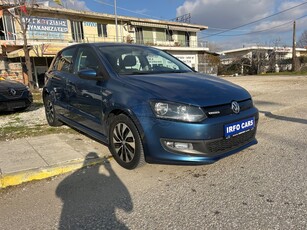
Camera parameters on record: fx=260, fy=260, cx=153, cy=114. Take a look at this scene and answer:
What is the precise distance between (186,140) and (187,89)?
661 millimetres

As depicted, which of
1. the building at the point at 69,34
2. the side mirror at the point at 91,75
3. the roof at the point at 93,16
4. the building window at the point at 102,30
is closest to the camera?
the side mirror at the point at 91,75

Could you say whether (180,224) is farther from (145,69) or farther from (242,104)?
(145,69)

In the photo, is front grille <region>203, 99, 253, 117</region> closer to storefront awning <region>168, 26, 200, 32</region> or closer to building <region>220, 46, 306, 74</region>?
storefront awning <region>168, 26, 200, 32</region>

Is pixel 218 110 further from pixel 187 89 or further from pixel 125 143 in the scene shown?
pixel 125 143

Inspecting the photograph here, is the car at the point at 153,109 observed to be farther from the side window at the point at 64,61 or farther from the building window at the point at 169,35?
the building window at the point at 169,35

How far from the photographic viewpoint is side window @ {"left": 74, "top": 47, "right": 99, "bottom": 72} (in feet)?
13.1

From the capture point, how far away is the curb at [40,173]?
3.26 meters

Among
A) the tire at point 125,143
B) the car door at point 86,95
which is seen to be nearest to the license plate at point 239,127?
the tire at point 125,143

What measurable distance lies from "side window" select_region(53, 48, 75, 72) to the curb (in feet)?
6.00

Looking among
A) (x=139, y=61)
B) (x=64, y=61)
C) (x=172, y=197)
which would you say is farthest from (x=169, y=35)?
(x=172, y=197)

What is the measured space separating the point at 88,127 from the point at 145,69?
1.32m

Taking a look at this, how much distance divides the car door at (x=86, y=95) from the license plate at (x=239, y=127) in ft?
5.83

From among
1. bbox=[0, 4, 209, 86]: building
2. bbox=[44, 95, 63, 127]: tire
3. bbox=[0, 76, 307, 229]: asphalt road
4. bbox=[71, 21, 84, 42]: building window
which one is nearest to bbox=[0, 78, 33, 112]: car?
bbox=[44, 95, 63, 127]: tire

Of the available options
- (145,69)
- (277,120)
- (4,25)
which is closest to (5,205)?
(145,69)
